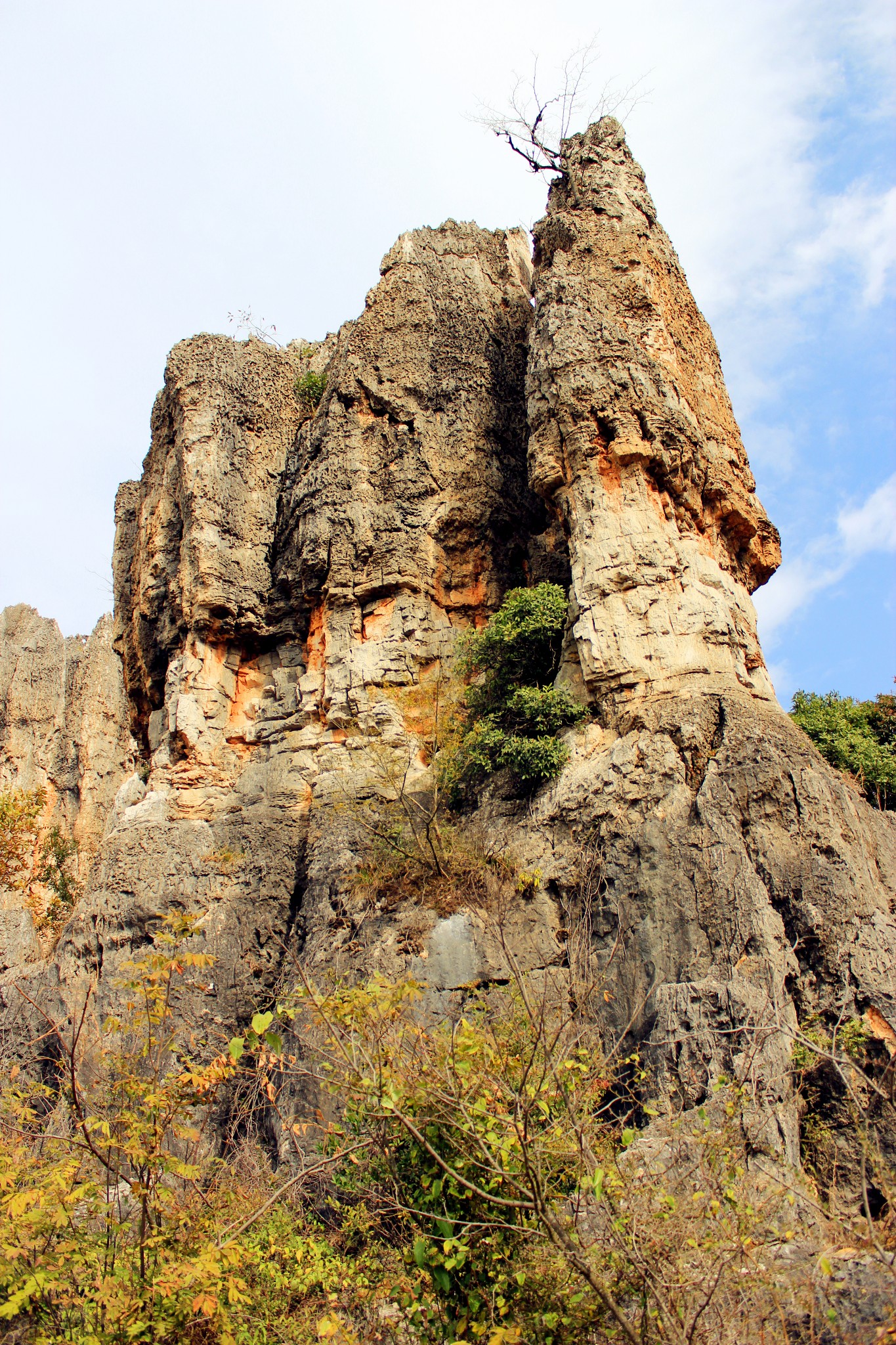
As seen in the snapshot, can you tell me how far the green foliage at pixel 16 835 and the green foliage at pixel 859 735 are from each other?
15827 millimetres

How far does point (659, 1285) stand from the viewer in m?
5.29

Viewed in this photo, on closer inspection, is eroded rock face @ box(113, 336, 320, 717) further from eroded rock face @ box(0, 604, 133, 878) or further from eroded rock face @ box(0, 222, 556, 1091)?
eroded rock face @ box(0, 604, 133, 878)

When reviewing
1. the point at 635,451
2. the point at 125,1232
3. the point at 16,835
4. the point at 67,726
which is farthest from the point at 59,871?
the point at 125,1232

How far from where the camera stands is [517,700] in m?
13.0

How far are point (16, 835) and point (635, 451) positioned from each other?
1495 cm

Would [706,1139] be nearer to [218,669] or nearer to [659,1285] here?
[659,1285]

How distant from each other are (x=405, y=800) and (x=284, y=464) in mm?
7409

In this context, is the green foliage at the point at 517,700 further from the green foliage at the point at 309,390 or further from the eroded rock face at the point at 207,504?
the green foliage at the point at 309,390

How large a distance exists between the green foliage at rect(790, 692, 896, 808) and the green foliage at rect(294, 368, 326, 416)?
11.0 meters

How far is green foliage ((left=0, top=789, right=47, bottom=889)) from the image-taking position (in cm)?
1961

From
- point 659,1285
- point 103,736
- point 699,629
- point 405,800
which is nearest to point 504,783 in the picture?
point 405,800

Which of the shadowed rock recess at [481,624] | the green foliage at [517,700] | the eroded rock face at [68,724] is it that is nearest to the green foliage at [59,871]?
the eroded rock face at [68,724]

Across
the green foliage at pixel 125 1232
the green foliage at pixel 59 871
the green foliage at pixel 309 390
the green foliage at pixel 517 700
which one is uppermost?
the green foliage at pixel 309 390

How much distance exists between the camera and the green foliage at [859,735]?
17328 millimetres
